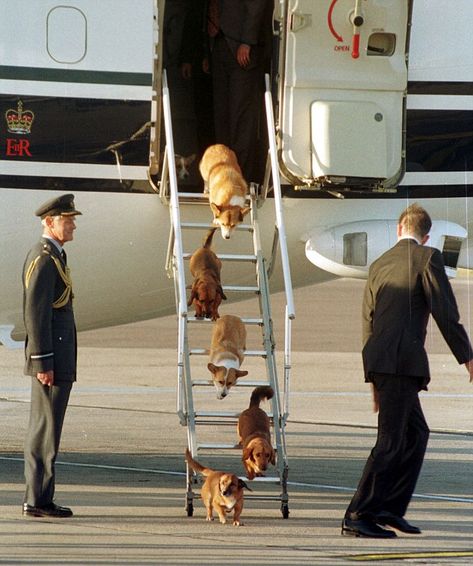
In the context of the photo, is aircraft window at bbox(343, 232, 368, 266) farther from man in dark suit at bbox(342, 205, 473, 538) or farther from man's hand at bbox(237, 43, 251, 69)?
man in dark suit at bbox(342, 205, 473, 538)

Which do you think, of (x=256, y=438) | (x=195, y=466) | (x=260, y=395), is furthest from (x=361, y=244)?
(x=195, y=466)

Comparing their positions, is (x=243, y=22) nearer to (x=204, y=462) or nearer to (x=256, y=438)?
(x=256, y=438)

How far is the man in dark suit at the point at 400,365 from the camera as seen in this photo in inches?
313

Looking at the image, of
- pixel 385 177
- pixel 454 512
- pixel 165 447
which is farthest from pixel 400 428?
pixel 165 447

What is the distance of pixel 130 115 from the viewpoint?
32.0 feet

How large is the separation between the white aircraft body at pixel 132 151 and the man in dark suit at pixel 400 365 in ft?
6.11

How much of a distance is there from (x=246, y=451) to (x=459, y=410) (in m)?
7.59

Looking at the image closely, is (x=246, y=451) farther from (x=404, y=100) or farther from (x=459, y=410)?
(x=459, y=410)

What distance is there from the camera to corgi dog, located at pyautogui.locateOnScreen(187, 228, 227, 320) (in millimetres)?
9227

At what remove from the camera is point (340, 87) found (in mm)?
9828

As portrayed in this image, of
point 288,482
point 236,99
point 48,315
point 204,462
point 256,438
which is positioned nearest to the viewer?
point 256,438

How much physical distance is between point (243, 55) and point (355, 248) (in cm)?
161

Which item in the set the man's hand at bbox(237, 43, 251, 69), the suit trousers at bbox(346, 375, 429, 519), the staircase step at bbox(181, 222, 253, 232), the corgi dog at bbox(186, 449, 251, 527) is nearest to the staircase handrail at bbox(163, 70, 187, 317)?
the staircase step at bbox(181, 222, 253, 232)

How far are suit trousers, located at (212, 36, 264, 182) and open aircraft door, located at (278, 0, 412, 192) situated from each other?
16.2 inches
